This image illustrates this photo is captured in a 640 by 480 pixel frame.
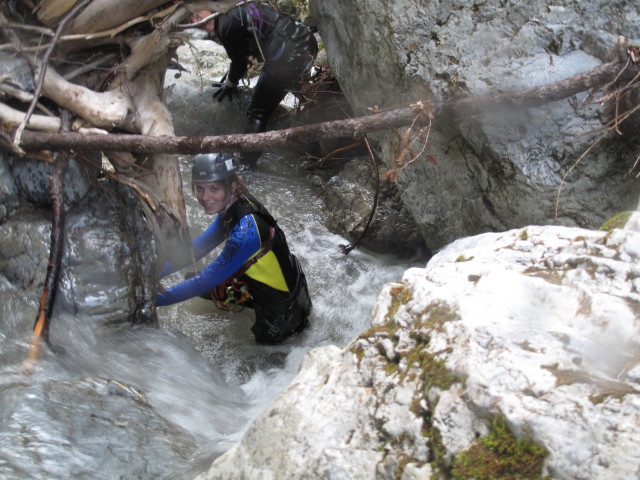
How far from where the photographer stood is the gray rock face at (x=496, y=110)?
3.72 meters

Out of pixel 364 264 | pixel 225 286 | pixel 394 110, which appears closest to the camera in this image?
pixel 394 110

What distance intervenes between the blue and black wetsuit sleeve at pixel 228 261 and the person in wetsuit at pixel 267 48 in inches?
131

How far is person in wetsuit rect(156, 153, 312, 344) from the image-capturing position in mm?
4102

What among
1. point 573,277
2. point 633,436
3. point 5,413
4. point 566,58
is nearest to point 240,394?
point 5,413

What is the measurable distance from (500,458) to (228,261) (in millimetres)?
2972

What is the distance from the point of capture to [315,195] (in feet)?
23.4

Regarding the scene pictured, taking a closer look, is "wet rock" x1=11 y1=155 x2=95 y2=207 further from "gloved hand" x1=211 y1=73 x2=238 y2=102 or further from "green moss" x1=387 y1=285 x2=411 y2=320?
"gloved hand" x1=211 y1=73 x2=238 y2=102

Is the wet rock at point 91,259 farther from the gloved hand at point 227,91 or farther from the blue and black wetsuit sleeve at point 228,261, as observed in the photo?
the gloved hand at point 227,91

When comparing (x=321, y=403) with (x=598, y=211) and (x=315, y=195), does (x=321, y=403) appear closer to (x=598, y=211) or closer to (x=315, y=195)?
(x=598, y=211)

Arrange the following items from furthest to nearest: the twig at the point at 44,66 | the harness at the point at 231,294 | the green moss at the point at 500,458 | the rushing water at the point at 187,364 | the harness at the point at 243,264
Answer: the harness at the point at 231,294 < the harness at the point at 243,264 < the twig at the point at 44,66 < the rushing water at the point at 187,364 < the green moss at the point at 500,458

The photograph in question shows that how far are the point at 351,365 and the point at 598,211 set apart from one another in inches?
113

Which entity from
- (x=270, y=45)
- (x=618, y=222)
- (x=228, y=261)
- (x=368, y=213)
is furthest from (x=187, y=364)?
(x=270, y=45)

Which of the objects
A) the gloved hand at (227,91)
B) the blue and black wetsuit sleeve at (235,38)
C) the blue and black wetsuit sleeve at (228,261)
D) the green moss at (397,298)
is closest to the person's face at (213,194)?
the blue and black wetsuit sleeve at (228,261)

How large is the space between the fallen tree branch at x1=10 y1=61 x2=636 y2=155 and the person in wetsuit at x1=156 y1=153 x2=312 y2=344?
0.62 metres
